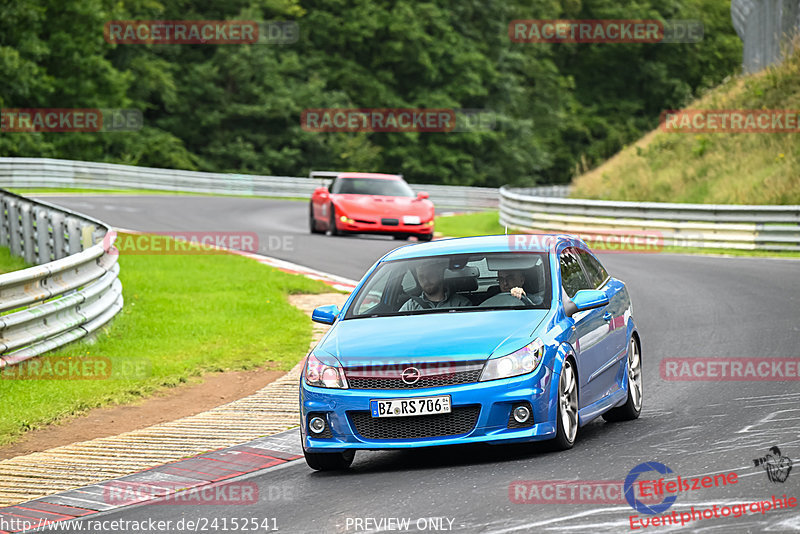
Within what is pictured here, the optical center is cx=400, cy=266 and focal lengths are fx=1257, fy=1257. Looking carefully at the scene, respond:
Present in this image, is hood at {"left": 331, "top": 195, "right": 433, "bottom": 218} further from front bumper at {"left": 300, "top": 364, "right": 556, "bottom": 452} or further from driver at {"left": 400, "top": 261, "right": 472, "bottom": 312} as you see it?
front bumper at {"left": 300, "top": 364, "right": 556, "bottom": 452}

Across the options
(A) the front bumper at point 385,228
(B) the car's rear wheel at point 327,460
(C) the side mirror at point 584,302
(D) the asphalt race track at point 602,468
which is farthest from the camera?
(A) the front bumper at point 385,228

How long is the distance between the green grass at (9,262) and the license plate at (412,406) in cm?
1220

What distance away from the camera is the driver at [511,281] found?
870cm

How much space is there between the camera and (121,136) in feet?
188

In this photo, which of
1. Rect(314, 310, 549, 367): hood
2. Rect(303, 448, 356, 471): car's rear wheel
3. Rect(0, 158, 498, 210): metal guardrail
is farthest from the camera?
Rect(0, 158, 498, 210): metal guardrail

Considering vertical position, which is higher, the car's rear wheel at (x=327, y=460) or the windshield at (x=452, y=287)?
the windshield at (x=452, y=287)

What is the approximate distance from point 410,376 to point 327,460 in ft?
2.83

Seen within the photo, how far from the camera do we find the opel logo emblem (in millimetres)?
7672

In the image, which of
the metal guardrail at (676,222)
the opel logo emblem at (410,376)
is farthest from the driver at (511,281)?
the metal guardrail at (676,222)

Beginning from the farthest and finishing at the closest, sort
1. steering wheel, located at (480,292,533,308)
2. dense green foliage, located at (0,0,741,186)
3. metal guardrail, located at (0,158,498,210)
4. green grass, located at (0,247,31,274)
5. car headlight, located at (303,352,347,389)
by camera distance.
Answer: dense green foliage, located at (0,0,741,186) < metal guardrail, located at (0,158,498,210) < green grass, located at (0,247,31,274) < steering wheel, located at (480,292,533,308) < car headlight, located at (303,352,347,389)

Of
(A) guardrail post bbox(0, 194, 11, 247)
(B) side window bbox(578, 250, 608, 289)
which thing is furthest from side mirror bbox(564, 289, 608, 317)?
(A) guardrail post bbox(0, 194, 11, 247)

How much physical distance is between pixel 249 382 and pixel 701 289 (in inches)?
325

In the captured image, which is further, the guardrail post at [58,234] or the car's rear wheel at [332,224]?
the car's rear wheel at [332,224]

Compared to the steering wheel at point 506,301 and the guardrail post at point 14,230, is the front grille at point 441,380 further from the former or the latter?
the guardrail post at point 14,230
